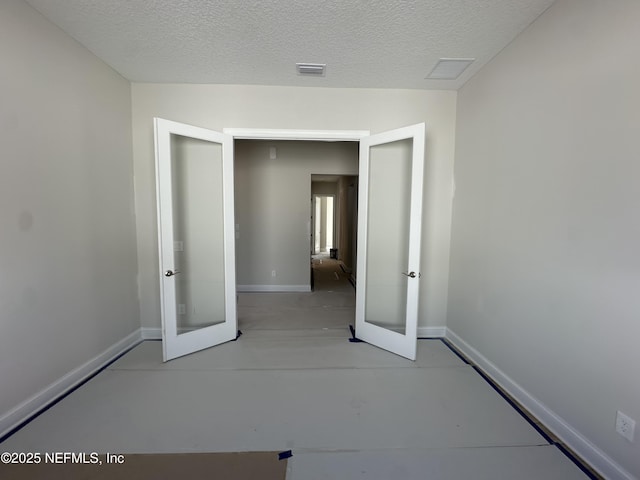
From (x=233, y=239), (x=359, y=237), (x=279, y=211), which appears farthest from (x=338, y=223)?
(x=233, y=239)

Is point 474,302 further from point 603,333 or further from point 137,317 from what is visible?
point 137,317

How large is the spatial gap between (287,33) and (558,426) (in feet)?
10.7

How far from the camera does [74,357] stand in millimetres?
2311

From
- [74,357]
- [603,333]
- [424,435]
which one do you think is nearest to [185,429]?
[74,357]

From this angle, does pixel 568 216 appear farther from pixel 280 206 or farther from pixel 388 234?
pixel 280 206

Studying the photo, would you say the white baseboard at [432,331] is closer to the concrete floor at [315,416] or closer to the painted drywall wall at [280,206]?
the concrete floor at [315,416]

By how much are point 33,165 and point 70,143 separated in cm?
38

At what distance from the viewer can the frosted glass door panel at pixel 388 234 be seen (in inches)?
119

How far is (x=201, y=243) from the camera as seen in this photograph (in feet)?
10.1

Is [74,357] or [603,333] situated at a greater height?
[603,333]

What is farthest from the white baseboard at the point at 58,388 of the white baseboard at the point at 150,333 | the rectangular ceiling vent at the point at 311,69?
the rectangular ceiling vent at the point at 311,69

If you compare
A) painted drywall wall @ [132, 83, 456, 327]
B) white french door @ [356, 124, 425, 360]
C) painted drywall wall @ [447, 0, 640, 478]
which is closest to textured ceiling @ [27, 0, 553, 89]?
painted drywall wall @ [132, 83, 456, 327]

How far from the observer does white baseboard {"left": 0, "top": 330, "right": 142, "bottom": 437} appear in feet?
6.00

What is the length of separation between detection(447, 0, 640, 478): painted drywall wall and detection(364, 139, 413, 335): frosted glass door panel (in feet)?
2.36
